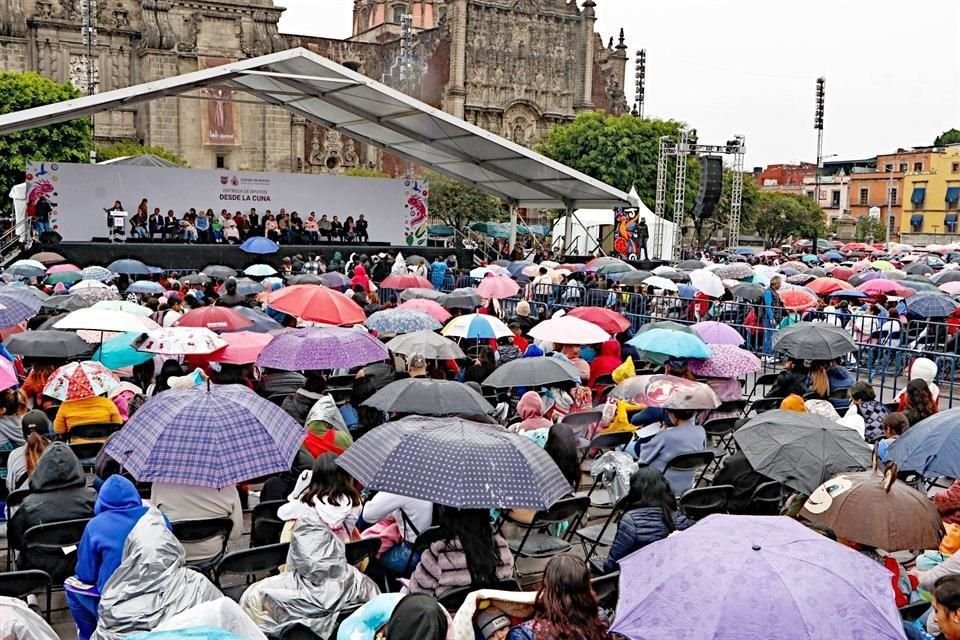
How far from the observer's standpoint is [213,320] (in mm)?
9508

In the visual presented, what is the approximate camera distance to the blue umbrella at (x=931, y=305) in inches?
527

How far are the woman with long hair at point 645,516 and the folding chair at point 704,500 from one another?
842 millimetres

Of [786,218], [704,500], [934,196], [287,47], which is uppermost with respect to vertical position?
[287,47]

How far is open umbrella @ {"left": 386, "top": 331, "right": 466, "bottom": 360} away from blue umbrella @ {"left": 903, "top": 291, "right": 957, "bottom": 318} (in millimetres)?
8152

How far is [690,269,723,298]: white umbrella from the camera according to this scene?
15.3 m

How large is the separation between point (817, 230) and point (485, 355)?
184 ft

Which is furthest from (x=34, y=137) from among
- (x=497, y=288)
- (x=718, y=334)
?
(x=718, y=334)

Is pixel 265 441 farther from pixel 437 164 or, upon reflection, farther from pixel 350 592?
pixel 437 164

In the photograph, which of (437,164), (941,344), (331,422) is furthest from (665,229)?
(331,422)

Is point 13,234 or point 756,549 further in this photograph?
point 13,234

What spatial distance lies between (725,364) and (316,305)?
168 inches

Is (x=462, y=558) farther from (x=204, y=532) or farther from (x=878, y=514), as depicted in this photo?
(x=878, y=514)

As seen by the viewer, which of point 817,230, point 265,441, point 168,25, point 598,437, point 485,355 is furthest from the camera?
point 817,230

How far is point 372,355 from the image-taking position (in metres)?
8.16
